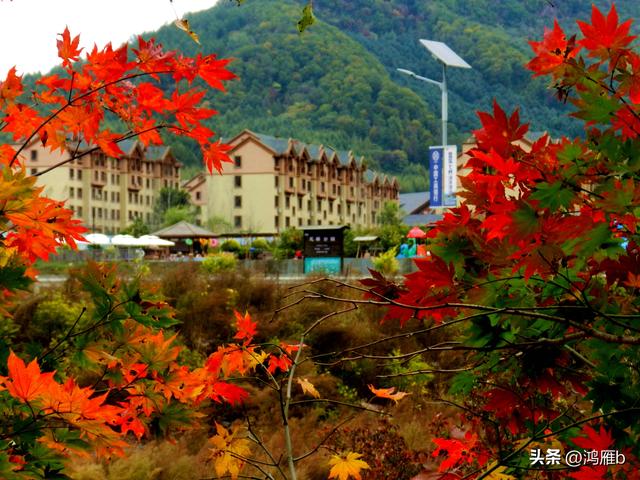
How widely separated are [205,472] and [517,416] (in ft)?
13.2

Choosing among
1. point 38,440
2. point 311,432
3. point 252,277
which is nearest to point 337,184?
point 252,277

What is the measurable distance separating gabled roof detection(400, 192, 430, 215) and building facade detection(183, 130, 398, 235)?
25.5m

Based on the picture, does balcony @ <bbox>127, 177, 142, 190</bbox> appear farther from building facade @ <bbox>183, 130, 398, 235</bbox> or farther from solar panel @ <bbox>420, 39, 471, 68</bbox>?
solar panel @ <bbox>420, 39, 471, 68</bbox>

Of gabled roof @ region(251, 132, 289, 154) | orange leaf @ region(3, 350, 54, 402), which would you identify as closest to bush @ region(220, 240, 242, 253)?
gabled roof @ region(251, 132, 289, 154)

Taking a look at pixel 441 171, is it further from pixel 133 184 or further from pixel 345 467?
pixel 133 184

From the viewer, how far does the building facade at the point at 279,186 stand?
91000 millimetres

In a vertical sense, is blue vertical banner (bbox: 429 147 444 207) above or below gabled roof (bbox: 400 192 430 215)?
above

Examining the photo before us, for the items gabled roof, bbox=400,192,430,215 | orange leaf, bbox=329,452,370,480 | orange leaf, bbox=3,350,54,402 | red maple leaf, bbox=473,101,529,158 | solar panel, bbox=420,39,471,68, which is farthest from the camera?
gabled roof, bbox=400,192,430,215

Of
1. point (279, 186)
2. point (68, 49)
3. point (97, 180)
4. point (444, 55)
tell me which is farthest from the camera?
point (97, 180)

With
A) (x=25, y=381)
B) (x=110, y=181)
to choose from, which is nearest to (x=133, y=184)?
(x=110, y=181)

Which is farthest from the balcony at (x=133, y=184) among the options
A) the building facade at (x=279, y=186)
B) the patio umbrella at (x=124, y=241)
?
the patio umbrella at (x=124, y=241)

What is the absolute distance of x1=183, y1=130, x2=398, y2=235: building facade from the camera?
9100 centimetres

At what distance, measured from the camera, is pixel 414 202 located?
136m

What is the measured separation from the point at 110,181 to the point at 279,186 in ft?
77.2
